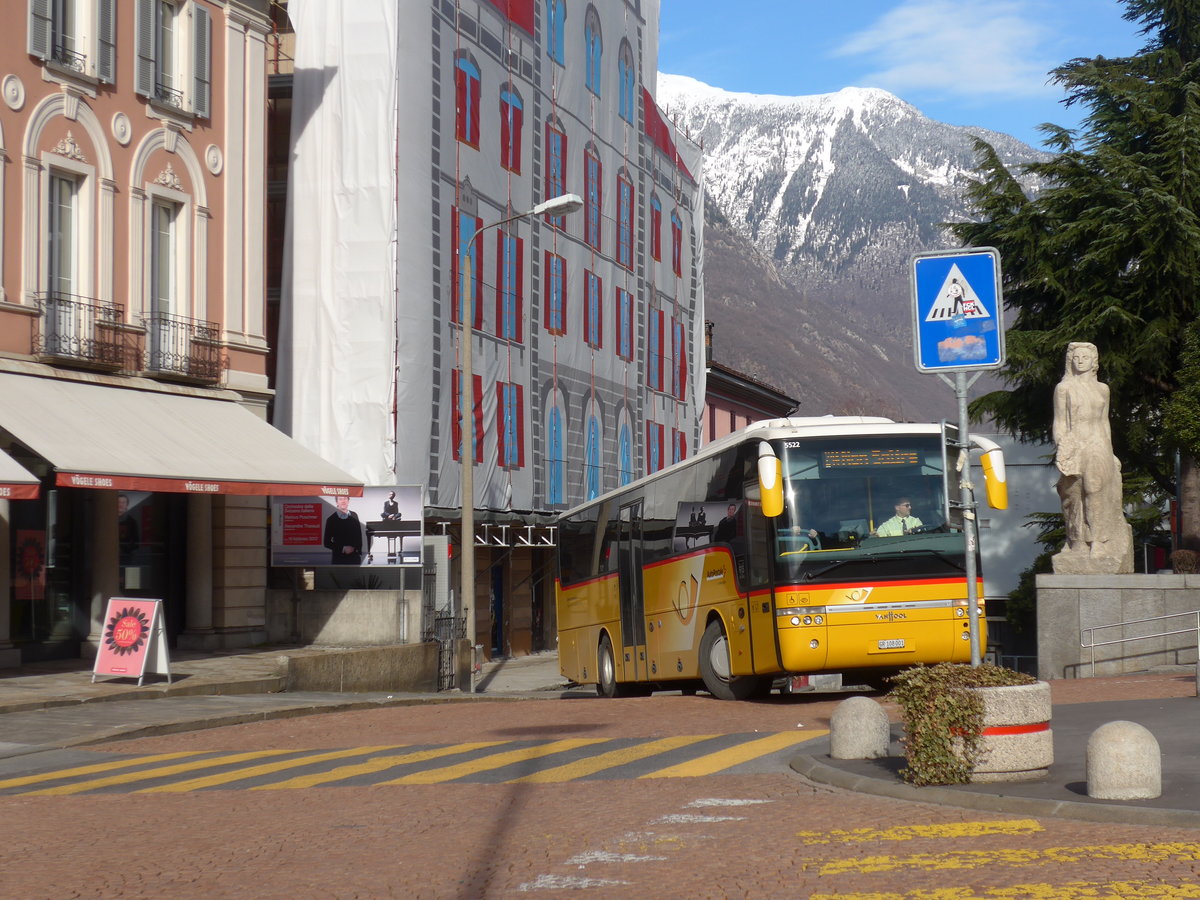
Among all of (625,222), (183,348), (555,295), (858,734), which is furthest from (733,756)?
(625,222)

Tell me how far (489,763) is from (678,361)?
40009mm

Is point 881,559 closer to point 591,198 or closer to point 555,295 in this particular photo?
point 555,295

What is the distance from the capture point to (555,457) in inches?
1624

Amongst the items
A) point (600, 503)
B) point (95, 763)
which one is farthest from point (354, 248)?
point (95, 763)

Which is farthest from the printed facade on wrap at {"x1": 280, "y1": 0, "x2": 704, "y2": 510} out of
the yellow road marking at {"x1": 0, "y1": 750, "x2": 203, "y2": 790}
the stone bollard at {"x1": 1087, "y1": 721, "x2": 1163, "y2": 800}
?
the stone bollard at {"x1": 1087, "y1": 721, "x2": 1163, "y2": 800}

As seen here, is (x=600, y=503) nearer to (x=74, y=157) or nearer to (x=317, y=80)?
(x=74, y=157)

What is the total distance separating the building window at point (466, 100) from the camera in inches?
1410

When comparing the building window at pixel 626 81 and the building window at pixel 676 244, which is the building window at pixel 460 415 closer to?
the building window at pixel 626 81

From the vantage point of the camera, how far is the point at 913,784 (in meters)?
9.88

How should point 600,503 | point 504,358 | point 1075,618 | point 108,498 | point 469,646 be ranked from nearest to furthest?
point 1075,618, point 600,503, point 108,498, point 469,646, point 504,358

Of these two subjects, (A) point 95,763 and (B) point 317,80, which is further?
(B) point 317,80

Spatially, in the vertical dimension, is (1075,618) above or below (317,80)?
below

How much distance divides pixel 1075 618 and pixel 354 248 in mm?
17845

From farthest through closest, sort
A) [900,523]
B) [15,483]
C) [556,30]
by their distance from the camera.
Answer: [556,30] → [15,483] → [900,523]
